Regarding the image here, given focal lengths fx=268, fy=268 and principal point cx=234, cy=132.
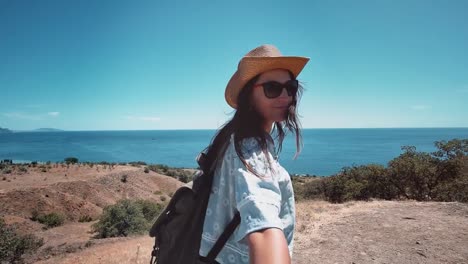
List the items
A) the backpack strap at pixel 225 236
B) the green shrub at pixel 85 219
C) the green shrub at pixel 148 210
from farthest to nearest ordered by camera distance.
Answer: the green shrub at pixel 85 219
the green shrub at pixel 148 210
the backpack strap at pixel 225 236

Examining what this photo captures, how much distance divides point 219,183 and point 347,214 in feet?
36.1

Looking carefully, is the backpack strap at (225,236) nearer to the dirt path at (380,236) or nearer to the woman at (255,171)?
the woman at (255,171)

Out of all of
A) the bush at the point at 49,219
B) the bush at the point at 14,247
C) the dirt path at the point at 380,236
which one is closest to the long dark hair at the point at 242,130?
the dirt path at the point at 380,236

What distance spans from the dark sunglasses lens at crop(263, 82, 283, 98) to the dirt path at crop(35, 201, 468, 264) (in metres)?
4.62

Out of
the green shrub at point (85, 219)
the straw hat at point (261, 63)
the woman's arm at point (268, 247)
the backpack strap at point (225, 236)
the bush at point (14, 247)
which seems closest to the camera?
the woman's arm at point (268, 247)

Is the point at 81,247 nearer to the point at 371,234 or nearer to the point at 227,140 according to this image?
the point at 371,234

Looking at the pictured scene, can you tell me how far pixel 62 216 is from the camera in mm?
26547

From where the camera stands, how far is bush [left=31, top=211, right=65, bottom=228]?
24789mm

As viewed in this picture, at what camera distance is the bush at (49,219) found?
2479 centimetres

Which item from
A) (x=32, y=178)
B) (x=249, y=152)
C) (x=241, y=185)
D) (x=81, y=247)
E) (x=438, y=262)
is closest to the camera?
(x=241, y=185)

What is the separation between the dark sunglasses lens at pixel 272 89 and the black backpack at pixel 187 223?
0.51 metres

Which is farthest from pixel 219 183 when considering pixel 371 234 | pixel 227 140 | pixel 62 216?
pixel 62 216

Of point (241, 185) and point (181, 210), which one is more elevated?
point (241, 185)

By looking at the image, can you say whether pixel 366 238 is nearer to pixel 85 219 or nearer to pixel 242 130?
pixel 242 130
